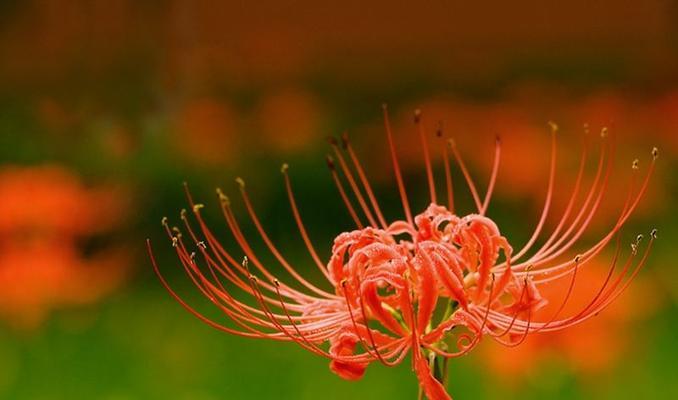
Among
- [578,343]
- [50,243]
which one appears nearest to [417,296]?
[578,343]

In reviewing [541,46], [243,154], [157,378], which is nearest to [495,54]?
[541,46]

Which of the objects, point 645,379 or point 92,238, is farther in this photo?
point 92,238

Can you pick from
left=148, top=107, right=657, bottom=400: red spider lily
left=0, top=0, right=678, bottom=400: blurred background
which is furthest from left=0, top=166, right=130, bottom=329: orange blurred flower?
left=148, top=107, right=657, bottom=400: red spider lily

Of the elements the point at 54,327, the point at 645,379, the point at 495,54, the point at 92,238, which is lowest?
the point at 645,379

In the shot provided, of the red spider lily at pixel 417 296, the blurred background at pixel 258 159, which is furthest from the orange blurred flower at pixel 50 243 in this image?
the red spider lily at pixel 417 296

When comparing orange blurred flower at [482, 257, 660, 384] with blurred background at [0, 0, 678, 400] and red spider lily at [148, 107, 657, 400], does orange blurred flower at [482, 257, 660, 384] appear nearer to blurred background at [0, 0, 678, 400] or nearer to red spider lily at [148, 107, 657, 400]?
blurred background at [0, 0, 678, 400]

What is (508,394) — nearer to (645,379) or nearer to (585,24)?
(645,379)

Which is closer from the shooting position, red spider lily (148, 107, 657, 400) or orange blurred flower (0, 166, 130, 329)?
red spider lily (148, 107, 657, 400)
